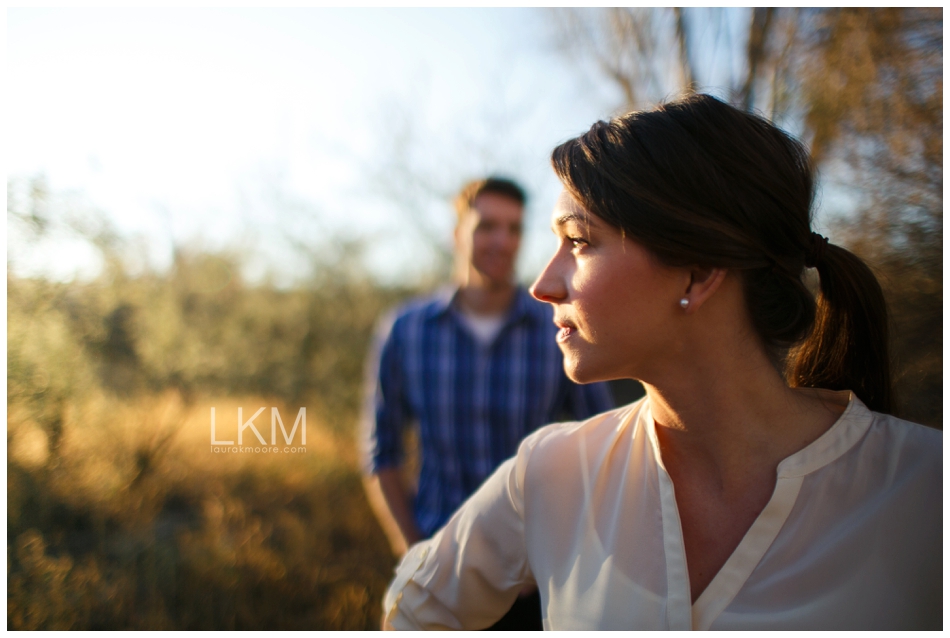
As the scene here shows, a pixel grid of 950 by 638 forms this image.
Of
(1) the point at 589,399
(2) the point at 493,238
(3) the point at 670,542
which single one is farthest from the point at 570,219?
(2) the point at 493,238

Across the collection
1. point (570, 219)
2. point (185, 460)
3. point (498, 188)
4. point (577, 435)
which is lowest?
point (185, 460)

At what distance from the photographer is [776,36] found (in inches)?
73.4

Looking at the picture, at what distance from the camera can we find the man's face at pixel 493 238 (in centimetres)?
210

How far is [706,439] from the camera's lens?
3.35ft

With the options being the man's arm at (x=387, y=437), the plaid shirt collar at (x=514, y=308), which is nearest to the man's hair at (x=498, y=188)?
the plaid shirt collar at (x=514, y=308)

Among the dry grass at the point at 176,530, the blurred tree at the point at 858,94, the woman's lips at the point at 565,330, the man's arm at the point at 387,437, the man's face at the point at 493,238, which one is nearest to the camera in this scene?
the woman's lips at the point at 565,330

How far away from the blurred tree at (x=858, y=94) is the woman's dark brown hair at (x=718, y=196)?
0.69 m

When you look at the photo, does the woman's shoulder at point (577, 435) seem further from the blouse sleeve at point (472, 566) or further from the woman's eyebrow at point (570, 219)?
the woman's eyebrow at point (570, 219)

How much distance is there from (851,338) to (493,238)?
124 cm

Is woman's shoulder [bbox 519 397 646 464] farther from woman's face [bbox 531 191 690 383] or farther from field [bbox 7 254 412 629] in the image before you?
field [bbox 7 254 412 629]

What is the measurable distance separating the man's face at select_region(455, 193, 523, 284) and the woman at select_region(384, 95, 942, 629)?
107 centimetres

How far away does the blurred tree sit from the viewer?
161 centimetres

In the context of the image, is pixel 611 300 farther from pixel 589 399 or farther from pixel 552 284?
pixel 589 399

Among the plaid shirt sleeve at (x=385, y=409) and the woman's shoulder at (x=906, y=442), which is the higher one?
the woman's shoulder at (x=906, y=442)
